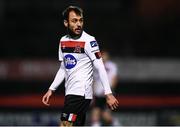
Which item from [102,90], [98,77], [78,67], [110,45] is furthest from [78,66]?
[110,45]

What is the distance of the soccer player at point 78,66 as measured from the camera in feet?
22.6

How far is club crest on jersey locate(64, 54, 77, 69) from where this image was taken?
6957 millimetres

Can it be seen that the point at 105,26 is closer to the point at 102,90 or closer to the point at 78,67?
the point at 102,90

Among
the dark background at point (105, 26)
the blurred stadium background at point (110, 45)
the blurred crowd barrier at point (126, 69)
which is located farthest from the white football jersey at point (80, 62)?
the dark background at point (105, 26)

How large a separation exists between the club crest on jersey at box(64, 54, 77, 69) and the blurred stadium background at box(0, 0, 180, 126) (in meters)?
8.36

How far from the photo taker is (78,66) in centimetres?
694

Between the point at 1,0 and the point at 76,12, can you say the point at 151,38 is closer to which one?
the point at 1,0

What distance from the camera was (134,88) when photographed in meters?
17.0

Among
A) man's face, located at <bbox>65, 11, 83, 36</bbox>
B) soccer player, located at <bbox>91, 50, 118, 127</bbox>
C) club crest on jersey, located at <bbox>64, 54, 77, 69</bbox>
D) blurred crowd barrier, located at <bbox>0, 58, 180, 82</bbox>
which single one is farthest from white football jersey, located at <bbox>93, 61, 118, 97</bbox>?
man's face, located at <bbox>65, 11, 83, 36</bbox>

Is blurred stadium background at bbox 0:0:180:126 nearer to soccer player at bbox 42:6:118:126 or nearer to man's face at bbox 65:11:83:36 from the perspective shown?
soccer player at bbox 42:6:118:126

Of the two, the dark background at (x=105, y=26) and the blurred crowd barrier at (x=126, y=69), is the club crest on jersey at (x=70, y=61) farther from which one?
the dark background at (x=105, y=26)

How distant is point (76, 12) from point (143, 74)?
10.7 meters

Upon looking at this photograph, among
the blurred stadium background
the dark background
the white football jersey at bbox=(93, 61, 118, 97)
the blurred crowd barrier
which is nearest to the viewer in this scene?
the white football jersey at bbox=(93, 61, 118, 97)

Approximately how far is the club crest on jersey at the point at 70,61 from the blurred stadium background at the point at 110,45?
836 cm
